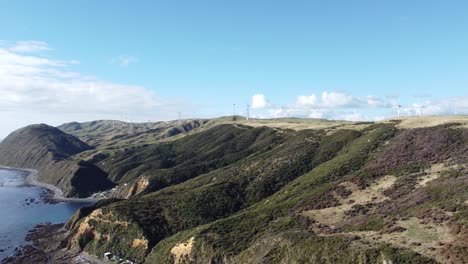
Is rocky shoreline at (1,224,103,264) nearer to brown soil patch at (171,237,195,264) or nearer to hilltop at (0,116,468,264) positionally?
hilltop at (0,116,468,264)

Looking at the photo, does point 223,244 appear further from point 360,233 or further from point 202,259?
point 360,233

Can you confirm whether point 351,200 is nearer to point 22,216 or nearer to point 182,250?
point 182,250

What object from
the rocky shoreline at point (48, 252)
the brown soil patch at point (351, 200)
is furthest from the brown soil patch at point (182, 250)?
the rocky shoreline at point (48, 252)

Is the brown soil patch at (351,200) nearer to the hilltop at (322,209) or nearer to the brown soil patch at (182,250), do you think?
the hilltop at (322,209)

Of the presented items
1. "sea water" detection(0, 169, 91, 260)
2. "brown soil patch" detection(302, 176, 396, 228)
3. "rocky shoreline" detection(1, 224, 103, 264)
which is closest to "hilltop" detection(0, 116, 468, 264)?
"brown soil patch" detection(302, 176, 396, 228)

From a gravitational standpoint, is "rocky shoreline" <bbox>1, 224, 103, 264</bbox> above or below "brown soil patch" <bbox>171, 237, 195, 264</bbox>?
below

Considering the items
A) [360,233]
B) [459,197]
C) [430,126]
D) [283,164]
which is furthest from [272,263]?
[430,126]

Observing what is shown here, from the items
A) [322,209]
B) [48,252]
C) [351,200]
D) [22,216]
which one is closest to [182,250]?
[322,209]

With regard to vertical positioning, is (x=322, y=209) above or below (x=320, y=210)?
above
